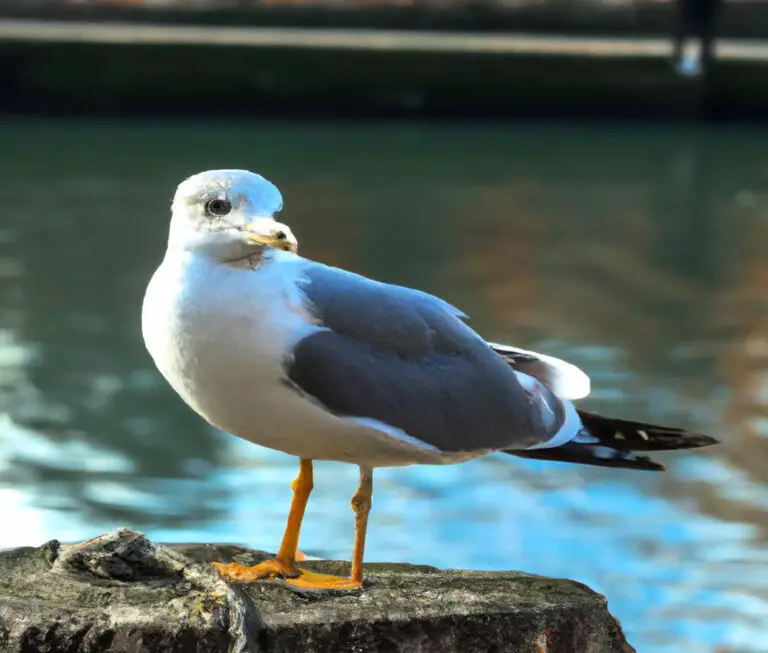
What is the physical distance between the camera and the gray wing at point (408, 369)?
1437 millimetres

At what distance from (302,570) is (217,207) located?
427mm

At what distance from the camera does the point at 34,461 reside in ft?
9.54

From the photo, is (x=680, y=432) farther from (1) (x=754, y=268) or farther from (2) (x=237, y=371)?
(1) (x=754, y=268)

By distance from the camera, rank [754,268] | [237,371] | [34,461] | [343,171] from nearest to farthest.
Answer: [237,371], [34,461], [754,268], [343,171]

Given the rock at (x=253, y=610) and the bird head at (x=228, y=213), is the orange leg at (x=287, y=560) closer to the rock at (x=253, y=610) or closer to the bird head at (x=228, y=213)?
the rock at (x=253, y=610)

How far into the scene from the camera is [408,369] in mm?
1507

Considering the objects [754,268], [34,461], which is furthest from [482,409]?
[754,268]

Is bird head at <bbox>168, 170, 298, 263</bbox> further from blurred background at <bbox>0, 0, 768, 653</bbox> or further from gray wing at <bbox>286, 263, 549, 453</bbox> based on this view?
blurred background at <bbox>0, 0, 768, 653</bbox>

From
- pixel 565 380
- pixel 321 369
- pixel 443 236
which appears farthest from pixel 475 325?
pixel 321 369

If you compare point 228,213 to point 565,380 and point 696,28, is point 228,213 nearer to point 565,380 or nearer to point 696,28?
point 565,380

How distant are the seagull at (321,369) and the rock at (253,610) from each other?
7 cm

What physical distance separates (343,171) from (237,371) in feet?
17.6

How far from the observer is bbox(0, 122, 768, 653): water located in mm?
2521

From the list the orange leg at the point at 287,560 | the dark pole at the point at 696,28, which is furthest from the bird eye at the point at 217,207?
the dark pole at the point at 696,28
